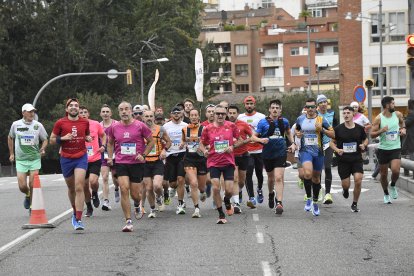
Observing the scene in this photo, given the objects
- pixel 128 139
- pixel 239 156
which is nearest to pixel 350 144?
pixel 239 156

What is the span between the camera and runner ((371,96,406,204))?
63.6 ft

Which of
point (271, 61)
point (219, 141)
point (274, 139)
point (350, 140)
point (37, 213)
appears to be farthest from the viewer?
point (271, 61)

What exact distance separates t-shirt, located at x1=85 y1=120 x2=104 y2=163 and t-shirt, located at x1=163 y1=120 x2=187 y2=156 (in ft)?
3.76

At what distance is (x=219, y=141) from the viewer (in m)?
16.5

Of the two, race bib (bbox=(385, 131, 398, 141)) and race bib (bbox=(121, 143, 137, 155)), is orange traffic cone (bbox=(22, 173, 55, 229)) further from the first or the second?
race bib (bbox=(385, 131, 398, 141))

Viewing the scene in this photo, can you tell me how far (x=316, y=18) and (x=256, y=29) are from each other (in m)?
→ 8.63

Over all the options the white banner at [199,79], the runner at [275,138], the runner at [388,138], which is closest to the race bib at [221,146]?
the runner at [275,138]

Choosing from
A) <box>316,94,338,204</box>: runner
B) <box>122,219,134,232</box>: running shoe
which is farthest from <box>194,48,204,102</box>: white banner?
<box>122,219,134,232</box>: running shoe

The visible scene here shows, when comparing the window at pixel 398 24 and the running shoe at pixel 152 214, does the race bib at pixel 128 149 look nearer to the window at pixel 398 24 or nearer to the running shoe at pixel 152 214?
the running shoe at pixel 152 214

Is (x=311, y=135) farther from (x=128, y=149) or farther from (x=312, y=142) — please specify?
(x=128, y=149)

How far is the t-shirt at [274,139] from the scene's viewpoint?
18.0 m

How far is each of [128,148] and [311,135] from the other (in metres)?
3.51

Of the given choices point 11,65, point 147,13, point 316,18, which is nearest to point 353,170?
point 11,65

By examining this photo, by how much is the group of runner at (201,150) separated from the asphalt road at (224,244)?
0.45 metres
